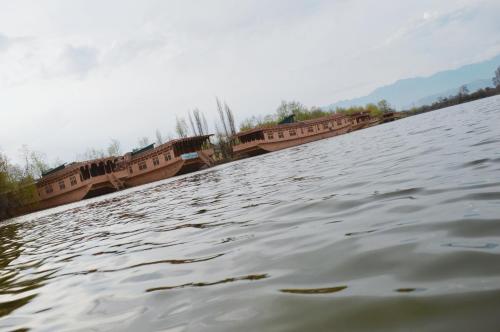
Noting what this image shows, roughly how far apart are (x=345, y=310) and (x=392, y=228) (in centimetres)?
130

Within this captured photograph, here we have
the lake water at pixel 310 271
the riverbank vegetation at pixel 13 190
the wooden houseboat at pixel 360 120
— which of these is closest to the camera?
the lake water at pixel 310 271

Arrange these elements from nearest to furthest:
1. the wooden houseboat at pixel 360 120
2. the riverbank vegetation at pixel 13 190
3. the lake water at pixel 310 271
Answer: the lake water at pixel 310 271, the riverbank vegetation at pixel 13 190, the wooden houseboat at pixel 360 120

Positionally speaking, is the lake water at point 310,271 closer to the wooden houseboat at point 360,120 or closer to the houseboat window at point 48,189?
the houseboat window at point 48,189

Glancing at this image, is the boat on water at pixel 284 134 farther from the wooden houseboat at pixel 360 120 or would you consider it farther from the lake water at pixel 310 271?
the lake water at pixel 310 271

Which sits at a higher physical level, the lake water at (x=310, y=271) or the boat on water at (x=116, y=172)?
the boat on water at (x=116, y=172)

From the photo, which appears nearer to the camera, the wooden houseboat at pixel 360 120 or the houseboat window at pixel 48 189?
the houseboat window at pixel 48 189

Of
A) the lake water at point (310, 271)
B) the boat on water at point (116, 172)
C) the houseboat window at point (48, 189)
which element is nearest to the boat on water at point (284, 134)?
the boat on water at point (116, 172)

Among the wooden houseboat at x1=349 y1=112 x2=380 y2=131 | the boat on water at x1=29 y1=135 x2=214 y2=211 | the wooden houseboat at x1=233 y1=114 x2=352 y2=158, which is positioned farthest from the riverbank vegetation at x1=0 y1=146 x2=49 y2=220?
the wooden houseboat at x1=349 y1=112 x2=380 y2=131

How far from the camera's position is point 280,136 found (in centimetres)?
4756

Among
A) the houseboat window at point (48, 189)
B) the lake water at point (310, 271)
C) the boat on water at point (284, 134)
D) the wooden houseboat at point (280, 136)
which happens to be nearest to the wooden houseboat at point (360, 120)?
the boat on water at point (284, 134)

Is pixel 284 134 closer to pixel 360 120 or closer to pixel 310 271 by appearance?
pixel 360 120

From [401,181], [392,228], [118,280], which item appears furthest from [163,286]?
[401,181]

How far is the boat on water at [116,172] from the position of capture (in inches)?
1489

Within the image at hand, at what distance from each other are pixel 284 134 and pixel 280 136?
2.91 feet
